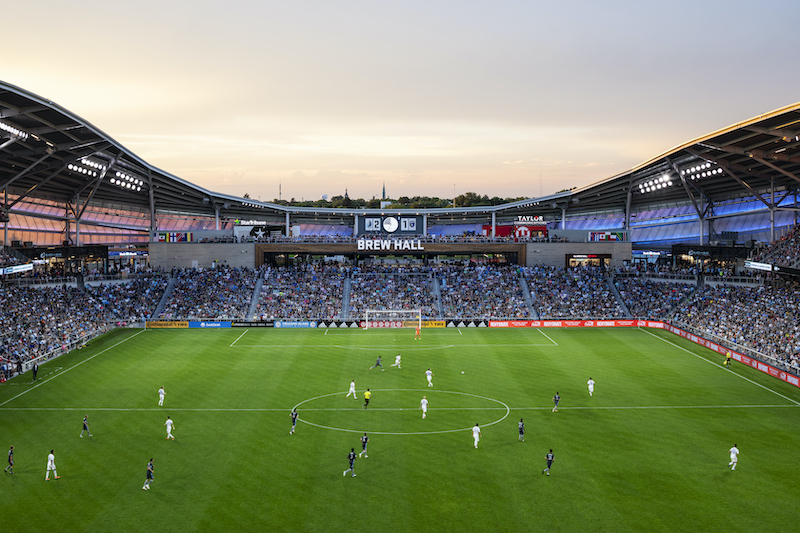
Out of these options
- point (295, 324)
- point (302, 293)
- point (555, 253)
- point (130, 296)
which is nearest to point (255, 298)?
point (302, 293)

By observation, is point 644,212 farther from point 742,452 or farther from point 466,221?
point 742,452

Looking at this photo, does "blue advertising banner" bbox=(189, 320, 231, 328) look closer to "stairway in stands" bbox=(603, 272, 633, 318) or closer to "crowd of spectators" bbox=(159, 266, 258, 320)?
"crowd of spectators" bbox=(159, 266, 258, 320)

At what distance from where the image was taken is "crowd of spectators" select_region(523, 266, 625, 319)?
216 feet

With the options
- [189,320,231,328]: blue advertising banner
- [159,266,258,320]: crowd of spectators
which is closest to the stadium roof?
[159,266,258,320]: crowd of spectators

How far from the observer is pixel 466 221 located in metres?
96.4

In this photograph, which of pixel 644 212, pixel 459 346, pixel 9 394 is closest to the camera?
pixel 9 394

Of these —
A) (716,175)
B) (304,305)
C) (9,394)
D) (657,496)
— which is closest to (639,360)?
(657,496)

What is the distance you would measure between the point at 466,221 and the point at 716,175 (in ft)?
130

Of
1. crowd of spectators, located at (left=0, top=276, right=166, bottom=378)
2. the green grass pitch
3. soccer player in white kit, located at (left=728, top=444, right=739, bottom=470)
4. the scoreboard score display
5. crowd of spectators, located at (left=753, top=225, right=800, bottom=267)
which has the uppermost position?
the scoreboard score display

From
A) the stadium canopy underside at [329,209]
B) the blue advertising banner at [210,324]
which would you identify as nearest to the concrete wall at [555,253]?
the stadium canopy underside at [329,209]

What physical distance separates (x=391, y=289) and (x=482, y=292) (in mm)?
11511

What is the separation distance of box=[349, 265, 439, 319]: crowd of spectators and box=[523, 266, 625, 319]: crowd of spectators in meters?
13.2

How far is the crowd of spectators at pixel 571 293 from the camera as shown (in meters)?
65.7

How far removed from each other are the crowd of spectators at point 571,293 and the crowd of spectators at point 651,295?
169cm
